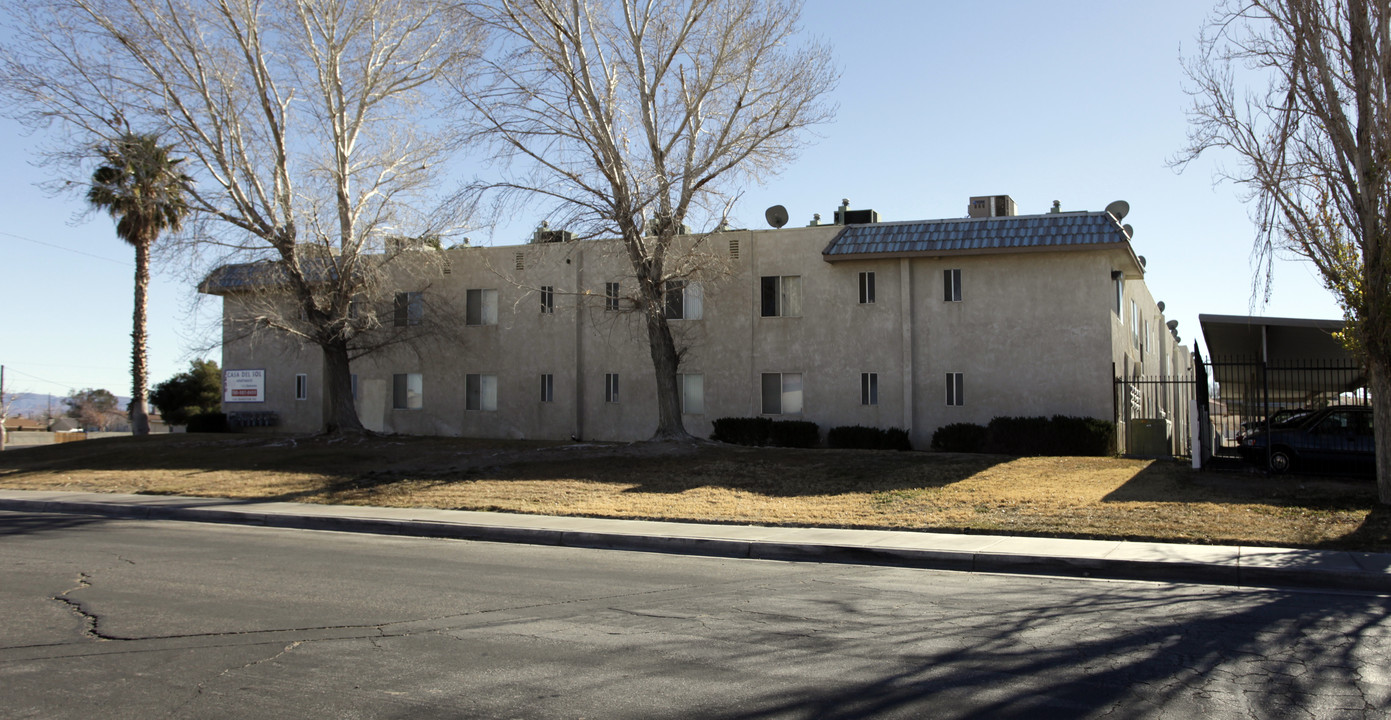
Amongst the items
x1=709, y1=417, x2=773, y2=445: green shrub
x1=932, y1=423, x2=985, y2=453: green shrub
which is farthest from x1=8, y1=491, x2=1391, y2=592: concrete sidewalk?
x1=932, y1=423, x2=985, y2=453: green shrub

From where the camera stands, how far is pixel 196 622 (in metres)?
7.50

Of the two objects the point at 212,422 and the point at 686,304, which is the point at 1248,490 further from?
the point at 212,422

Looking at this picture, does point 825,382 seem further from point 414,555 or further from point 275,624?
point 275,624

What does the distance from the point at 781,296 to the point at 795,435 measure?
4.22m

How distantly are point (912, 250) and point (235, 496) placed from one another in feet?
57.1

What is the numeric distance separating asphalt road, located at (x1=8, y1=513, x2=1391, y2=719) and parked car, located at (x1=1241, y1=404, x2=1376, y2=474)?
1038 centimetres

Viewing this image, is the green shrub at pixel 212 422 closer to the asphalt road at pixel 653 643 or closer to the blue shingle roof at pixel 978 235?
the blue shingle roof at pixel 978 235

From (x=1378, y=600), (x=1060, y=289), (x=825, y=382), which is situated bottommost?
(x=1378, y=600)

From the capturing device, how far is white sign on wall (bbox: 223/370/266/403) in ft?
112

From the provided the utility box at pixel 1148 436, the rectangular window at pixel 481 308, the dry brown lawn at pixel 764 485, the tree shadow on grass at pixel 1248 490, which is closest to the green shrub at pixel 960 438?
the dry brown lawn at pixel 764 485

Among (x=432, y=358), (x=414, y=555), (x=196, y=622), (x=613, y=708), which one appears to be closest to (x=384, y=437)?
(x=432, y=358)

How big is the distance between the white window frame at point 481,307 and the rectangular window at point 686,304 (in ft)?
20.1

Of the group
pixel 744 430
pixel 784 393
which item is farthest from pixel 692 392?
pixel 784 393

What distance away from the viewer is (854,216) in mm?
28391
